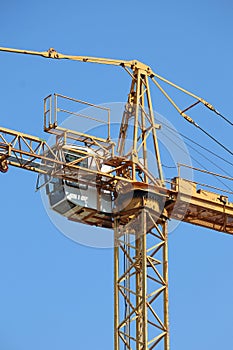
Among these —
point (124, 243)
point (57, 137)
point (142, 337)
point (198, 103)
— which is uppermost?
point (198, 103)

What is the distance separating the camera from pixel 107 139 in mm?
55625

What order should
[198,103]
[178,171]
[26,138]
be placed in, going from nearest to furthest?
[26,138] < [178,171] < [198,103]

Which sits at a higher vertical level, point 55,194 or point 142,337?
point 55,194

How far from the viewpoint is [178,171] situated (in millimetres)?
56531

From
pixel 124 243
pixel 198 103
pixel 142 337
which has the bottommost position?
pixel 142 337

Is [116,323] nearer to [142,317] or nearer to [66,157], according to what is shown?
[142,317]

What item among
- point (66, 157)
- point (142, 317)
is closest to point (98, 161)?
point (66, 157)

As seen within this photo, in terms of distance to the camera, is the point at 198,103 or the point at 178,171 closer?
the point at 178,171

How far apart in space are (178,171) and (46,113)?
6697mm

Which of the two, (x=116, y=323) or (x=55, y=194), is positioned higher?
(x=55, y=194)

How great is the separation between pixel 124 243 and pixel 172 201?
9.15 ft

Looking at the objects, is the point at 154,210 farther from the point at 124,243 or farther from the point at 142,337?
the point at 142,337

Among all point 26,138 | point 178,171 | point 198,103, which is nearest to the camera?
point 26,138

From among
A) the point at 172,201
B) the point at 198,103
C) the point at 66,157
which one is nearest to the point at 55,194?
the point at 66,157
